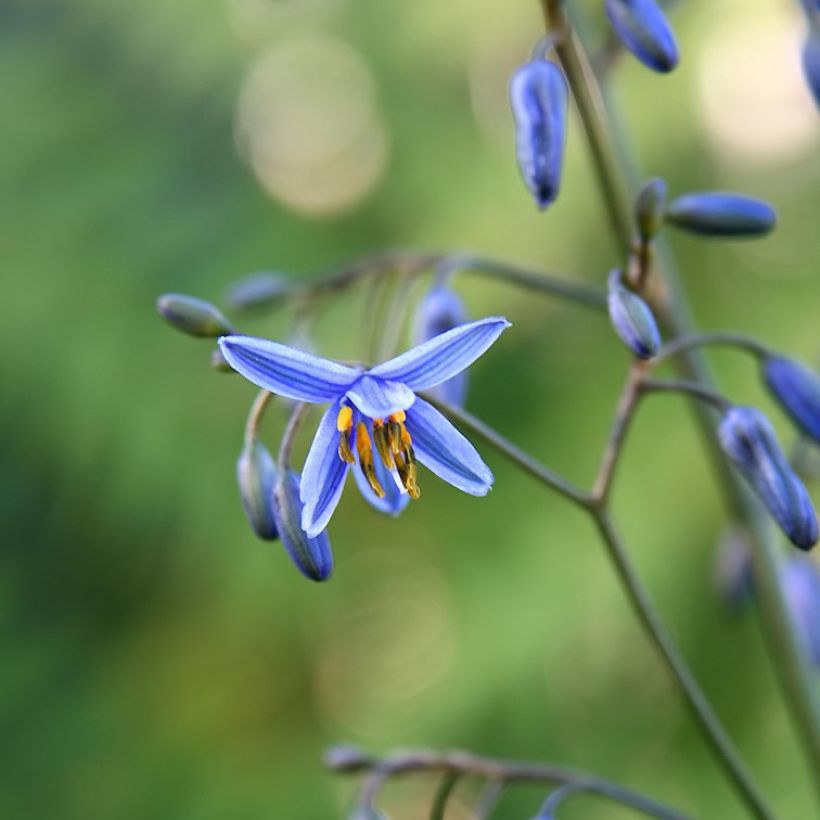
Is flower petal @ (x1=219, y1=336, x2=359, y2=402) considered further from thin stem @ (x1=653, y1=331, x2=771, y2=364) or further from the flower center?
thin stem @ (x1=653, y1=331, x2=771, y2=364)

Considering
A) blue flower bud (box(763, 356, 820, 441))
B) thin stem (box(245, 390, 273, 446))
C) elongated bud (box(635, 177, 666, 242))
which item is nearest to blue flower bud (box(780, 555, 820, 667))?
blue flower bud (box(763, 356, 820, 441))

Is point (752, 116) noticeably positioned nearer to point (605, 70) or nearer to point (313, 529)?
point (605, 70)

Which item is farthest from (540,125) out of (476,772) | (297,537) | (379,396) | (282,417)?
(282,417)

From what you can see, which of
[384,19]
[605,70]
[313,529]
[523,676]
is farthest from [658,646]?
[384,19]

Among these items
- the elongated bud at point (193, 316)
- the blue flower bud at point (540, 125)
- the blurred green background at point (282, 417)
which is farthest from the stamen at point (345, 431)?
the blurred green background at point (282, 417)

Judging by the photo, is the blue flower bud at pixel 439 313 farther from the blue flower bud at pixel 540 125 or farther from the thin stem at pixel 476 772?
the thin stem at pixel 476 772

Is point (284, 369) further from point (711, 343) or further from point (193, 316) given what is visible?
point (711, 343)

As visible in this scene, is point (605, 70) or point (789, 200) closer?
point (605, 70)
